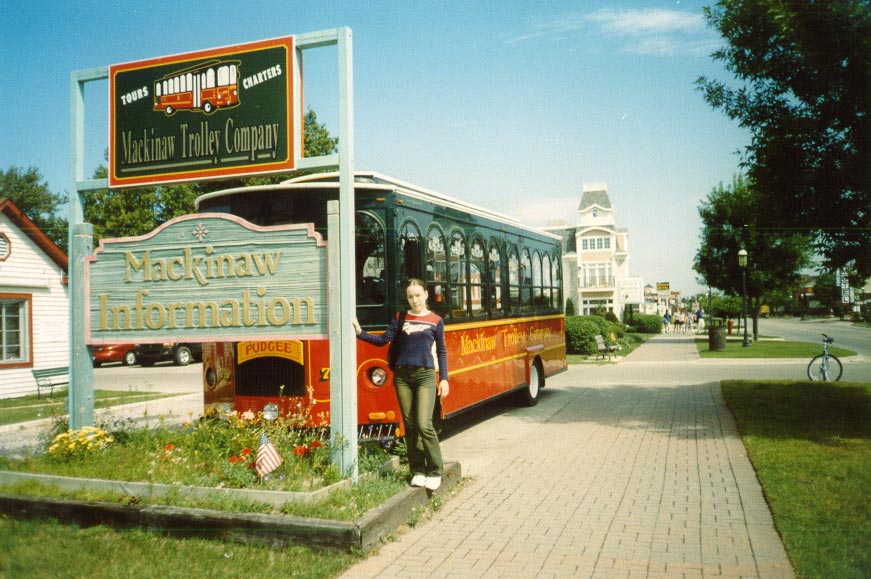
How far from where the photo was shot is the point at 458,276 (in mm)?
9453

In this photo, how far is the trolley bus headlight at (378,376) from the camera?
7.67 metres

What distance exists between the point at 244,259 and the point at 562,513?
3.59 meters

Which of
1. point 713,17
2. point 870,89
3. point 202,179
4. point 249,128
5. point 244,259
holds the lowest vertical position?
point 244,259

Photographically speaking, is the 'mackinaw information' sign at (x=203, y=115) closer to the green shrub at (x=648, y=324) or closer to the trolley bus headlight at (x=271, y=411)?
the trolley bus headlight at (x=271, y=411)

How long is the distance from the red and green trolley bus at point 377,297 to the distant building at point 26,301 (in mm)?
12251

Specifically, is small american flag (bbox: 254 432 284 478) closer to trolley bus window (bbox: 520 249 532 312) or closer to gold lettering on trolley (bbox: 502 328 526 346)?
gold lettering on trolley (bbox: 502 328 526 346)

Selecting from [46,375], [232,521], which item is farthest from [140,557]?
[46,375]

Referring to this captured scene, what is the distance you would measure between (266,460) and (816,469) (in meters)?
5.42

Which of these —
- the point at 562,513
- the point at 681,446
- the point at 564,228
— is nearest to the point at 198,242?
the point at 562,513

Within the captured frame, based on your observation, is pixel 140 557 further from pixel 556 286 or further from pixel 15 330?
pixel 15 330

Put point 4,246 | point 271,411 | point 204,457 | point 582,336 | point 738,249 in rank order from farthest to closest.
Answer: point 738,249, point 582,336, point 4,246, point 271,411, point 204,457

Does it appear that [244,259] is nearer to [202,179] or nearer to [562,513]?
[202,179]

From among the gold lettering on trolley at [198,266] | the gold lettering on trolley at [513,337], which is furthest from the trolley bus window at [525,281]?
the gold lettering on trolley at [198,266]

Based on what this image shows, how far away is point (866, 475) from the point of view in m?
6.82
